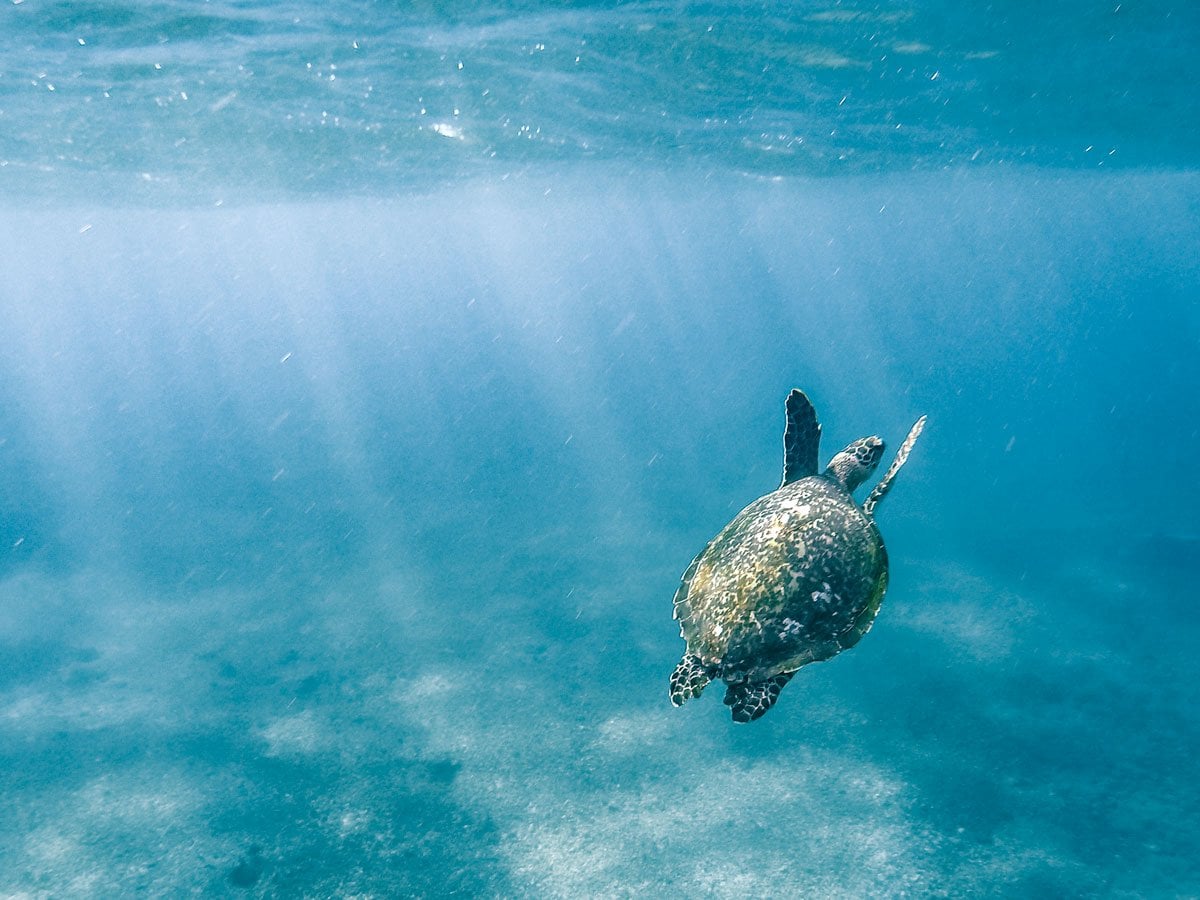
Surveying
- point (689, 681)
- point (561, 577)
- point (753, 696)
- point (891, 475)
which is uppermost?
point (891, 475)

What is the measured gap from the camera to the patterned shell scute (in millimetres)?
3617

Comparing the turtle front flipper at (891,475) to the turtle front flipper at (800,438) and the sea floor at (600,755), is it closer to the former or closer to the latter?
the turtle front flipper at (800,438)

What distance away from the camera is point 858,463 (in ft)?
17.9

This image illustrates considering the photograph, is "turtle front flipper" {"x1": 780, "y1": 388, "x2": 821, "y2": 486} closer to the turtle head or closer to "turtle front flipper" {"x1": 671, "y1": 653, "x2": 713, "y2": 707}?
the turtle head

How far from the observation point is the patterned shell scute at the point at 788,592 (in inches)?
142

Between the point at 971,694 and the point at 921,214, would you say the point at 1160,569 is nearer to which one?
the point at 971,694

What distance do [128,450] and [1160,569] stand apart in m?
51.6

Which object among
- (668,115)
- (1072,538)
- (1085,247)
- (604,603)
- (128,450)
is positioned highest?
(668,115)

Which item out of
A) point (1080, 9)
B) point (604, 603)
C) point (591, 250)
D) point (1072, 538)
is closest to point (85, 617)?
point (604, 603)

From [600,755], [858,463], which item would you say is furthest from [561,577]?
[858,463]

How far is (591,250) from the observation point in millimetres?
83750

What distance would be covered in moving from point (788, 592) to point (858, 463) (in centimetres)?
218

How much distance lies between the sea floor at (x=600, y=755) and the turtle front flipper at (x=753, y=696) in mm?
5815

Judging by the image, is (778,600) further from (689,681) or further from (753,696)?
A: (689,681)
